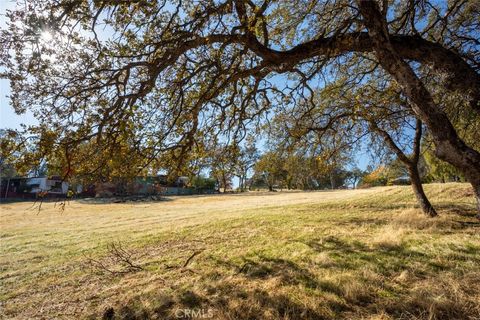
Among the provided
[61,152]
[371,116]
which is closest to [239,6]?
[61,152]

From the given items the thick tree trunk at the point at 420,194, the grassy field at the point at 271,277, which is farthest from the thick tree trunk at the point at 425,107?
the thick tree trunk at the point at 420,194

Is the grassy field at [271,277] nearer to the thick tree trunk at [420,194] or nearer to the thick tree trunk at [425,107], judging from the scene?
the thick tree trunk at [420,194]

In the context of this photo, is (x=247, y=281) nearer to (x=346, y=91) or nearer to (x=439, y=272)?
(x=439, y=272)

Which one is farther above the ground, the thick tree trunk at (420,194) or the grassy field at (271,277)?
the thick tree trunk at (420,194)

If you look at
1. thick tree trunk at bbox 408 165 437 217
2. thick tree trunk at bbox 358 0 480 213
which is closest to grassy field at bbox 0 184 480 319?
thick tree trunk at bbox 408 165 437 217

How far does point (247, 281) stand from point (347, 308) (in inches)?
82.0

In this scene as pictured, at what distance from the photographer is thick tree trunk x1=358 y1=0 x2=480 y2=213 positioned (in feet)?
13.0

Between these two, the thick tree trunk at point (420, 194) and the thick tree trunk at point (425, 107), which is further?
the thick tree trunk at point (420, 194)

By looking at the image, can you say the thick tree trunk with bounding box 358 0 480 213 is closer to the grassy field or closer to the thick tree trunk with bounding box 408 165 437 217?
the grassy field

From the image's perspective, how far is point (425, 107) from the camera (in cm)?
420

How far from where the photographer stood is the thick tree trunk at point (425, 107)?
3.95m

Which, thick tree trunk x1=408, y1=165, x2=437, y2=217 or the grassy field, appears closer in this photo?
the grassy field

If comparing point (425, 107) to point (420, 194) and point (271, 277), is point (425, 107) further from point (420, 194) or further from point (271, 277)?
point (420, 194)

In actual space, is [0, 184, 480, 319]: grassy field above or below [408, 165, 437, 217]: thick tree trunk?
below
